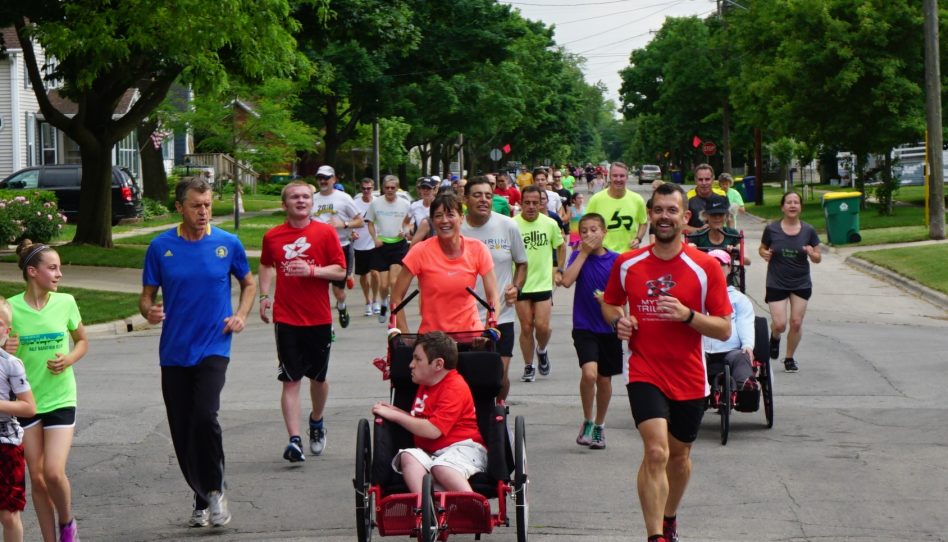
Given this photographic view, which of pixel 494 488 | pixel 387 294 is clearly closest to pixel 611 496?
pixel 494 488

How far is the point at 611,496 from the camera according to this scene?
341 inches

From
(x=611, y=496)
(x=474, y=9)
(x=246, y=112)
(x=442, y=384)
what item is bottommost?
(x=611, y=496)

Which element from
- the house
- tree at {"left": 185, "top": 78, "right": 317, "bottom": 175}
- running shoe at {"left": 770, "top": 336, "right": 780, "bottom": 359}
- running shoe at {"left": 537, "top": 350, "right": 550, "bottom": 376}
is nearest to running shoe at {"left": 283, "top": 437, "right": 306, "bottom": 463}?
running shoe at {"left": 537, "top": 350, "right": 550, "bottom": 376}

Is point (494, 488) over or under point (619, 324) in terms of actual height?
under

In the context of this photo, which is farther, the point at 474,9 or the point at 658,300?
the point at 474,9

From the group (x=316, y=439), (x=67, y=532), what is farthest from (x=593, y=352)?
(x=67, y=532)

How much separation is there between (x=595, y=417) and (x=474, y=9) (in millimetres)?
34814

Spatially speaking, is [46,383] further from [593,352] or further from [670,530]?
[593,352]

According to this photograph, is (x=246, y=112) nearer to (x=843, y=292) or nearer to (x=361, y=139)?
(x=361, y=139)

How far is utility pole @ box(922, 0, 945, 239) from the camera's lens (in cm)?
3034

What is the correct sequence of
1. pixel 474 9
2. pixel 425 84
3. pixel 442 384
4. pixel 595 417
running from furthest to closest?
1. pixel 425 84
2. pixel 474 9
3. pixel 595 417
4. pixel 442 384

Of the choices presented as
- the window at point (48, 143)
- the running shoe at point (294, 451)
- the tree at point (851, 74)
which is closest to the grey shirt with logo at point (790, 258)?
the running shoe at point (294, 451)

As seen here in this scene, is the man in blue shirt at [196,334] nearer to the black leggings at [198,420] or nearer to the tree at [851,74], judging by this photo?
the black leggings at [198,420]

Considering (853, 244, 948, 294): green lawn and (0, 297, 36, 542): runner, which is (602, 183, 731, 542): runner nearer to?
(0, 297, 36, 542): runner
